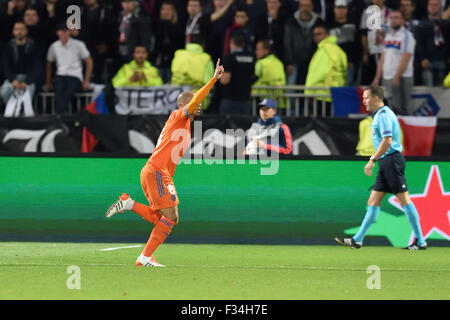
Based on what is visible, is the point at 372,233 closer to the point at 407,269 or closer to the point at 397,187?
the point at 397,187

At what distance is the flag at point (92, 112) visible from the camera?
1658cm

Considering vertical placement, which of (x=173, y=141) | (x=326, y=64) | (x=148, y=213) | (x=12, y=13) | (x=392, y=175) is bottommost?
(x=148, y=213)

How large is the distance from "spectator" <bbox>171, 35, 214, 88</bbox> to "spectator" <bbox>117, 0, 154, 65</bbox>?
103 centimetres

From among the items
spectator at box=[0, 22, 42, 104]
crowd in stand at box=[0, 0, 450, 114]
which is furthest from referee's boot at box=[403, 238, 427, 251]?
spectator at box=[0, 22, 42, 104]

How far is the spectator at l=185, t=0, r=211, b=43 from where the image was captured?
676 inches

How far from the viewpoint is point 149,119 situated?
16375mm

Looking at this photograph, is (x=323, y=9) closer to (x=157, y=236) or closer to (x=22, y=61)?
(x=22, y=61)

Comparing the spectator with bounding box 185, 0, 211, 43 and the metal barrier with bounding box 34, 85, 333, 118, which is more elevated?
the spectator with bounding box 185, 0, 211, 43

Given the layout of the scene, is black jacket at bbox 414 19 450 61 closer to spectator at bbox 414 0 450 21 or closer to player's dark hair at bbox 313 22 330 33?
spectator at bbox 414 0 450 21

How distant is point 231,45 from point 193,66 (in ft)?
2.64

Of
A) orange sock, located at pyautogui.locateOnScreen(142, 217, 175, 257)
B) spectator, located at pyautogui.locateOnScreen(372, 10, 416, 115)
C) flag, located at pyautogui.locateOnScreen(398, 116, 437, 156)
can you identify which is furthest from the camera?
spectator, located at pyautogui.locateOnScreen(372, 10, 416, 115)

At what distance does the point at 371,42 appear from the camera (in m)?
17.1

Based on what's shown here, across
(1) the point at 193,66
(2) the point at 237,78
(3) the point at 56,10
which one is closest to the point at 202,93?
(2) the point at 237,78

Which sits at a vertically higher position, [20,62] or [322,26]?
[322,26]
